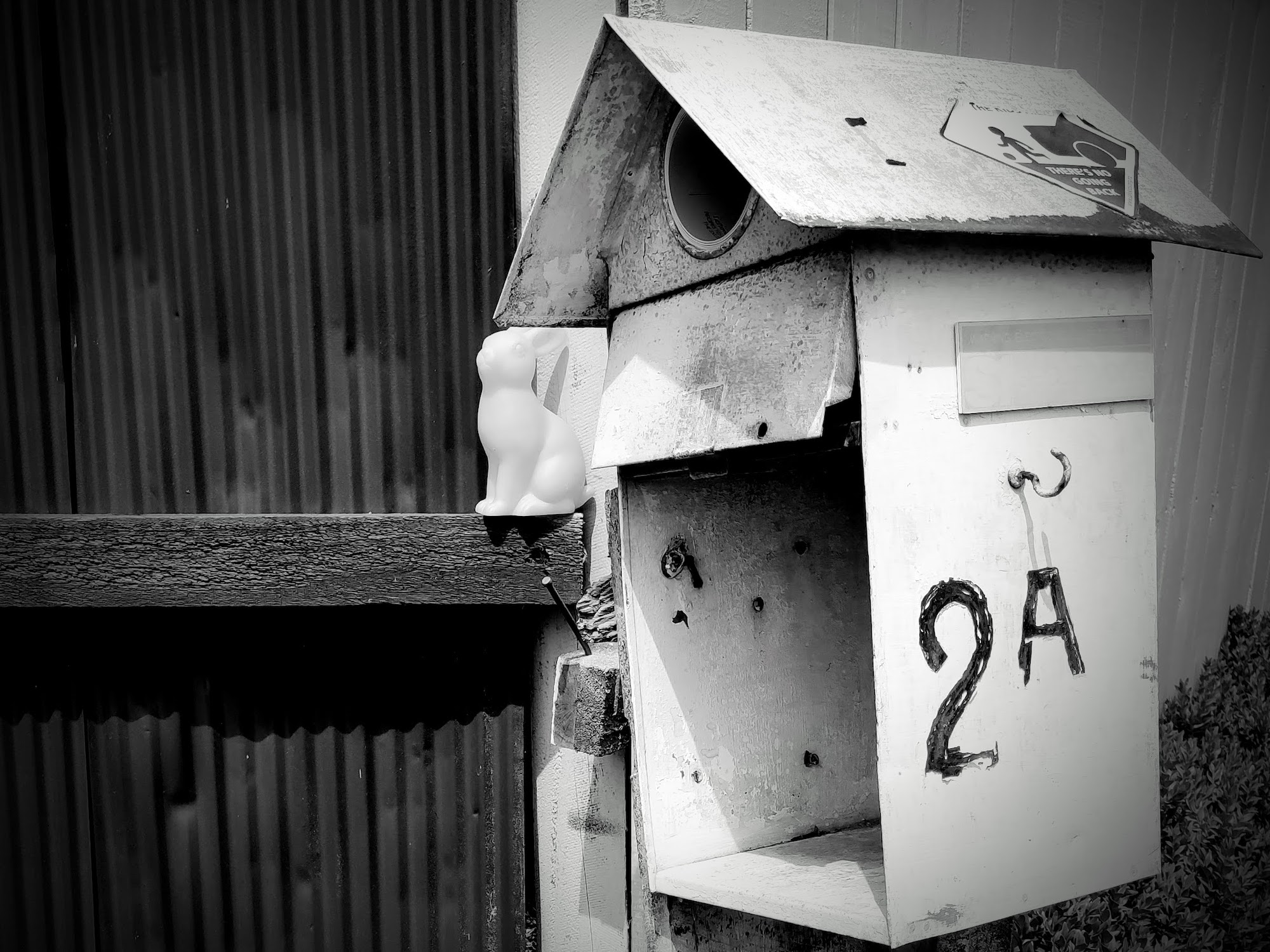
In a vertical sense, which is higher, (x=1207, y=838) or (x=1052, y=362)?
(x=1052, y=362)

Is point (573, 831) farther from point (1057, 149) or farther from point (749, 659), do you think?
point (1057, 149)

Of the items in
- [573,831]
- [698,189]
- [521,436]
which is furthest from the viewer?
[573,831]

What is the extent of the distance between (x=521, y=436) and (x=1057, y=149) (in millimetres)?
1292

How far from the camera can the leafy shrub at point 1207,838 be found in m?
2.52

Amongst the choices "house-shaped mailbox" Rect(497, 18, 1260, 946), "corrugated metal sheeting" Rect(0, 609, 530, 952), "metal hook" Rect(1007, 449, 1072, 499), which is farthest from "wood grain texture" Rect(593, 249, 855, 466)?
"corrugated metal sheeting" Rect(0, 609, 530, 952)

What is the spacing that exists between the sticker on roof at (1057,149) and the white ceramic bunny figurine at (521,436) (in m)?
1.10

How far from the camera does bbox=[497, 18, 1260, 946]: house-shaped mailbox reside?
1.36 metres

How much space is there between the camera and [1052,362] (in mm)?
1454

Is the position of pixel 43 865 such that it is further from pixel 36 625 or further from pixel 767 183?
pixel 767 183

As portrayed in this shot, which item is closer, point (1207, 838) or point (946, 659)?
point (946, 659)

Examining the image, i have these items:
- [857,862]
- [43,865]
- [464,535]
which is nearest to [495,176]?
[464,535]

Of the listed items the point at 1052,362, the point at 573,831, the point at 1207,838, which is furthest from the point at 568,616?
the point at 1207,838

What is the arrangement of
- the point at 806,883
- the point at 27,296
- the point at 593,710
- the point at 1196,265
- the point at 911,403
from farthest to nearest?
the point at 1196,265, the point at 27,296, the point at 593,710, the point at 806,883, the point at 911,403

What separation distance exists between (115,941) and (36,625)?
0.88 m
